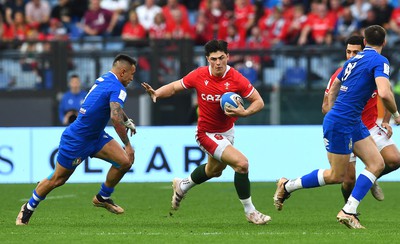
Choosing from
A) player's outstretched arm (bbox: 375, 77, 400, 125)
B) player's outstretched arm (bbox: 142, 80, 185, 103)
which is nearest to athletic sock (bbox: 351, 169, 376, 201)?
player's outstretched arm (bbox: 375, 77, 400, 125)

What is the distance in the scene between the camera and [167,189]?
Result: 17516mm

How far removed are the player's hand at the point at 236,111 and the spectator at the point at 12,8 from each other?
13827 mm

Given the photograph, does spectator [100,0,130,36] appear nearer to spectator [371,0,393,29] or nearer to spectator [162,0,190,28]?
spectator [162,0,190,28]

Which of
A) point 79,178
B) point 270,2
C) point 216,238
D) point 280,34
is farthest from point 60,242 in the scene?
point 270,2

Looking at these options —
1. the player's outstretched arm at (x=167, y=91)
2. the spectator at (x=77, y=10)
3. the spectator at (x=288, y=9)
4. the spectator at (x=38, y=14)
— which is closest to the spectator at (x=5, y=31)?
the spectator at (x=38, y=14)

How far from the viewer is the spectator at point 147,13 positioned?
23625mm

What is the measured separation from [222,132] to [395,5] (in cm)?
1292

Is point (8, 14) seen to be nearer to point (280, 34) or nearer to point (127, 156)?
point (280, 34)

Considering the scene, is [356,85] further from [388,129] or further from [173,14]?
[173,14]

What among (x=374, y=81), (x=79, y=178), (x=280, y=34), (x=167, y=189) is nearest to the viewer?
(x=374, y=81)

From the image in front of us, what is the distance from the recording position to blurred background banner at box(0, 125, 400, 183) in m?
18.6

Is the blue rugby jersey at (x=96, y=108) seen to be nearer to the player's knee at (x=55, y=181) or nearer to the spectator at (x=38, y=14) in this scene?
the player's knee at (x=55, y=181)

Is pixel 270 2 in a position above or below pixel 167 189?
above

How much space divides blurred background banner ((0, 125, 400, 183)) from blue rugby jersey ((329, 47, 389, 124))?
718 cm
